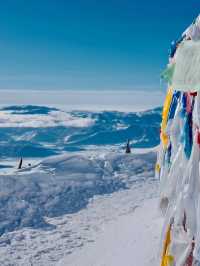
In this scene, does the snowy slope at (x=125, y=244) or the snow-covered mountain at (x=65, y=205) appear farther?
the snow-covered mountain at (x=65, y=205)

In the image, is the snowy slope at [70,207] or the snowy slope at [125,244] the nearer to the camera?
the snowy slope at [125,244]

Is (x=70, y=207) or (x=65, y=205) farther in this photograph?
(x=65, y=205)

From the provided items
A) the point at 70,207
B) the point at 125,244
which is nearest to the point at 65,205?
the point at 70,207

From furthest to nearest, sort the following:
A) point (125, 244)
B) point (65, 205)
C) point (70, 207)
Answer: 1. point (65, 205)
2. point (70, 207)
3. point (125, 244)

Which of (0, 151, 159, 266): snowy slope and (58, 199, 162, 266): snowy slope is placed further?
(0, 151, 159, 266): snowy slope

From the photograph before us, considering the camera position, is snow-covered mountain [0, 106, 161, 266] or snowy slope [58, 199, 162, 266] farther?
snow-covered mountain [0, 106, 161, 266]

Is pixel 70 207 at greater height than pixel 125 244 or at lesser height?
lesser

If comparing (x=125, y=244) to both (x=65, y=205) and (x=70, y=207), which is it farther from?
(x=65, y=205)

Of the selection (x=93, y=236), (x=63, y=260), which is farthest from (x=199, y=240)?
(x=93, y=236)

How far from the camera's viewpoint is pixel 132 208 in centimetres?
1340

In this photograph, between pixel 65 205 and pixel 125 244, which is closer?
pixel 125 244

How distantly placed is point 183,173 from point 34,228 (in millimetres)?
7349

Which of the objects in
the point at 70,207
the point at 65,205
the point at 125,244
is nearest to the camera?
the point at 125,244

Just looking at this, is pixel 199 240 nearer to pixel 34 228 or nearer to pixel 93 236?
pixel 93 236
